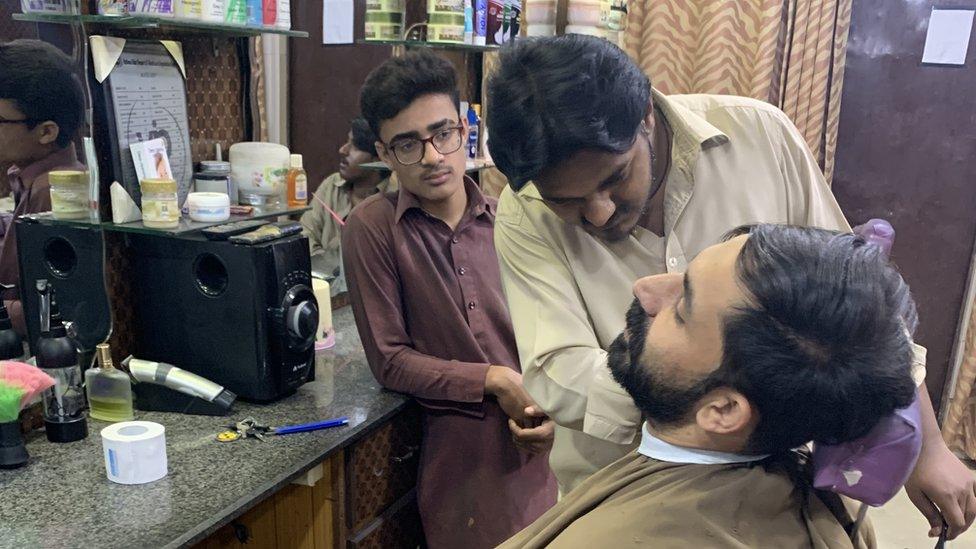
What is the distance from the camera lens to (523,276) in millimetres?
1369

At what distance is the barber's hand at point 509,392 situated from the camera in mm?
1677

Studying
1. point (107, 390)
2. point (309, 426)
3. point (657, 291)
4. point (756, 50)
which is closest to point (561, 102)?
point (657, 291)

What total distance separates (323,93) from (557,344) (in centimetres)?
127

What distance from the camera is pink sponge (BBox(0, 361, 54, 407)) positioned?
51.8 inches

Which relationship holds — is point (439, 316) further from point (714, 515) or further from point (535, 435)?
point (714, 515)

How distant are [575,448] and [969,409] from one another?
268cm

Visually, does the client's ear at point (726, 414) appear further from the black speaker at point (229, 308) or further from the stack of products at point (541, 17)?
the stack of products at point (541, 17)

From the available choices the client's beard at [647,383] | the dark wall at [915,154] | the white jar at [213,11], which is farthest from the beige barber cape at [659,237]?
the dark wall at [915,154]

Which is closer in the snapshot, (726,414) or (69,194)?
(726,414)

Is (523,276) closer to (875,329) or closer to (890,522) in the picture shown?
(875,329)

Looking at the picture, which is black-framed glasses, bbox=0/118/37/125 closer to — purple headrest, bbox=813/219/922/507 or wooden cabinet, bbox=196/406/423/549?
wooden cabinet, bbox=196/406/423/549

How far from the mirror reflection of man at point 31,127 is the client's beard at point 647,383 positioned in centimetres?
115

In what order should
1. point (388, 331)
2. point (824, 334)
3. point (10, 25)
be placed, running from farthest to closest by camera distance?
point (388, 331), point (10, 25), point (824, 334)

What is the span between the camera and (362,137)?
2207 millimetres
